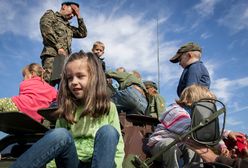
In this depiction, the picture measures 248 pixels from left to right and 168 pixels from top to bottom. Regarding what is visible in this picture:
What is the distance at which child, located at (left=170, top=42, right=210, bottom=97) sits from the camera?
4.49 metres

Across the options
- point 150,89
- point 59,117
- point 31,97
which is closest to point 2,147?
point 59,117

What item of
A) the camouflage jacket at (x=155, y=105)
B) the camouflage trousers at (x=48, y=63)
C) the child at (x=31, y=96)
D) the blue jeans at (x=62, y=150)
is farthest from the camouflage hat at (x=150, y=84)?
the blue jeans at (x=62, y=150)

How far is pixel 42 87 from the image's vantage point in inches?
166

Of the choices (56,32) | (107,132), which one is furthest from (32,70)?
(107,132)

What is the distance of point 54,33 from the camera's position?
5.62 metres

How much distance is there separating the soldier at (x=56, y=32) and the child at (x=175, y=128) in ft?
8.21

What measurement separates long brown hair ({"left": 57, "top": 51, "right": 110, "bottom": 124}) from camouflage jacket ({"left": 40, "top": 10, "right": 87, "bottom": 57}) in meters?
2.61

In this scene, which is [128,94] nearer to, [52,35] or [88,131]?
[88,131]

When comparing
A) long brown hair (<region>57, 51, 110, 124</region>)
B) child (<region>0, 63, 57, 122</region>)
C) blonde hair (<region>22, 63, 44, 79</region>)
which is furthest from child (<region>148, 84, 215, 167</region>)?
blonde hair (<region>22, 63, 44, 79</region>)

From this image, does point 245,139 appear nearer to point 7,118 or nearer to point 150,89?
point 7,118

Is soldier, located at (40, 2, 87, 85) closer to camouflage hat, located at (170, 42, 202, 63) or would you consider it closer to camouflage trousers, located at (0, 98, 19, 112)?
camouflage trousers, located at (0, 98, 19, 112)

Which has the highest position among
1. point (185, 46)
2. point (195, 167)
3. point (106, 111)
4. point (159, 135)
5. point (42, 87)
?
point (185, 46)

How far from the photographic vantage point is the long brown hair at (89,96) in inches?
110

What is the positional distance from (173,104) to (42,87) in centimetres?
166
